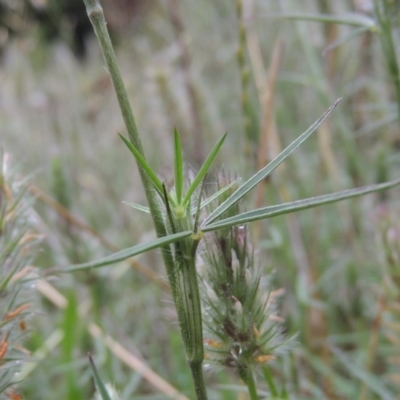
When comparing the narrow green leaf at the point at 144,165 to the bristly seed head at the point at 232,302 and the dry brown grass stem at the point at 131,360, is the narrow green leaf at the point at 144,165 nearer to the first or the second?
the bristly seed head at the point at 232,302

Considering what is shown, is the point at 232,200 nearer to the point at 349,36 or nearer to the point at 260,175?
the point at 260,175

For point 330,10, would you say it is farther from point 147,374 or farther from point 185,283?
point 185,283

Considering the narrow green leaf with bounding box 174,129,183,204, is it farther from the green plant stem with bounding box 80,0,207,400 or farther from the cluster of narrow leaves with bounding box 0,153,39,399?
the cluster of narrow leaves with bounding box 0,153,39,399

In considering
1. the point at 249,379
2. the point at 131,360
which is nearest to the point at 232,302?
the point at 249,379

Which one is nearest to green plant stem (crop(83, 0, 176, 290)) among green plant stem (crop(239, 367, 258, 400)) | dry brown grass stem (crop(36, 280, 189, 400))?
green plant stem (crop(239, 367, 258, 400))

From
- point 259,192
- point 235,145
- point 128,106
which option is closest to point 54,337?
point 259,192

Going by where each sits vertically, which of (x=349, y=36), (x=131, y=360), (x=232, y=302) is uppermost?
(x=349, y=36)
